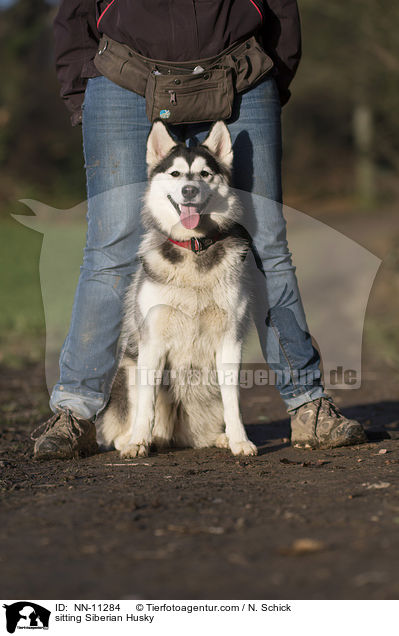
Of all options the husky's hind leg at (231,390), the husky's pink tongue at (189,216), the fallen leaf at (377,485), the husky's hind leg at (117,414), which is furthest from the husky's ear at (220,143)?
the fallen leaf at (377,485)

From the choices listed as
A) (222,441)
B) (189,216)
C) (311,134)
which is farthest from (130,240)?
(311,134)

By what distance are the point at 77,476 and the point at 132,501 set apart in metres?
0.65

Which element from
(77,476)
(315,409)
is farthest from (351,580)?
(315,409)

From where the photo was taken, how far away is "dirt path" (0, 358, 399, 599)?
192 cm

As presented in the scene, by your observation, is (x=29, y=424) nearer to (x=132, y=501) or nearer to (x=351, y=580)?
(x=132, y=501)

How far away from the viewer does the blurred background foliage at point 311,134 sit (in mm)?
11688

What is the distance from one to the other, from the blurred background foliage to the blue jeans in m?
5.60

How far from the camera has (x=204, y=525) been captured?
241 cm

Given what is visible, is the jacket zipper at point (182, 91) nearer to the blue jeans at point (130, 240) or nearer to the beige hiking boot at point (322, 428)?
the blue jeans at point (130, 240)

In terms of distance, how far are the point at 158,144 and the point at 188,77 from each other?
369 millimetres

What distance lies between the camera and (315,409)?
3822 mm
